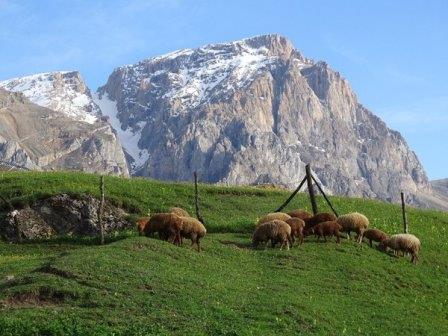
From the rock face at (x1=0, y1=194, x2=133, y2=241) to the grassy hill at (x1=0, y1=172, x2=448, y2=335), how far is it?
115 cm

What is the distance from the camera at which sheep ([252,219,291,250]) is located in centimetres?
3612

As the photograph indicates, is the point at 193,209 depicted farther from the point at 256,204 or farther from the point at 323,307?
the point at 323,307

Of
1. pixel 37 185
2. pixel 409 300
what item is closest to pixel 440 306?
pixel 409 300

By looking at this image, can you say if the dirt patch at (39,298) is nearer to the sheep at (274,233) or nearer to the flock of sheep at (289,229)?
the flock of sheep at (289,229)

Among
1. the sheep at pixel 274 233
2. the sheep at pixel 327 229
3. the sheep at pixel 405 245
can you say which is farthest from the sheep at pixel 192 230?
the sheep at pixel 405 245

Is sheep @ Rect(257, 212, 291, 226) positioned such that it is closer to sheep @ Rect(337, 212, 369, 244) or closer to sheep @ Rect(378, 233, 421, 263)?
sheep @ Rect(337, 212, 369, 244)

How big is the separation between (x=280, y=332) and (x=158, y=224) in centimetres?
1330

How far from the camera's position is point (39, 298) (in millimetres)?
23172

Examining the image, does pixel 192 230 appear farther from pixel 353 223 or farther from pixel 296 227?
pixel 353 223

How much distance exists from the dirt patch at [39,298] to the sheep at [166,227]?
10.9 m

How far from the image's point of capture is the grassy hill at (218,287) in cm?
2170

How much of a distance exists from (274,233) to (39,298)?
16.0 meters

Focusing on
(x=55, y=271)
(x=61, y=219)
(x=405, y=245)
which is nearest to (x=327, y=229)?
(x=405, y=245)

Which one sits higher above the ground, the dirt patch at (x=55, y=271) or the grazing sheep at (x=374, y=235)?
the grazing sheep at (x=374, y=235)
